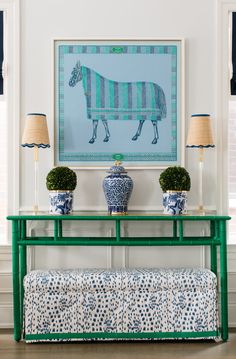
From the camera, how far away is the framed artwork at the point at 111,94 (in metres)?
4.73

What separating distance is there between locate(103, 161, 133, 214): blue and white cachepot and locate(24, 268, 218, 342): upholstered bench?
0.53 meters

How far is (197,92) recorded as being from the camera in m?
4.77

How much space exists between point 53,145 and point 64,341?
1.50 meters

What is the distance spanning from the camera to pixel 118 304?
4.21 m

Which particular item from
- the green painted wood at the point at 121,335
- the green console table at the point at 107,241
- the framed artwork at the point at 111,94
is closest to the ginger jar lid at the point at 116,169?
the framed artwork at the point at 111,94

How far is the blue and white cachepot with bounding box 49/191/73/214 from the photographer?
441 centimetres

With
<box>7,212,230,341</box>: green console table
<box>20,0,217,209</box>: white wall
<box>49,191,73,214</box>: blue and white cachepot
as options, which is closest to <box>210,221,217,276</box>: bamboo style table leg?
<box>7,212,230,341</box>: green console table

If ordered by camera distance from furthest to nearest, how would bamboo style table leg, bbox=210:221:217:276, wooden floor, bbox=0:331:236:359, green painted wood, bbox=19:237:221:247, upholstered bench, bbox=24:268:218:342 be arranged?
bamboo style table leg, bbox=210:221:217:276
green painted wood, bbox=19:237:221:247
upholstered bench, bbox=24:268:218:342
wooden floor, bbox=0:331:236:359

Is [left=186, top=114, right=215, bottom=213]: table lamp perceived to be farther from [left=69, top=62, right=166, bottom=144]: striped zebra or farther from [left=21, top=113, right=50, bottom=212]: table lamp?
[left=21, top=113, right=50, bottom=212]: table lamp

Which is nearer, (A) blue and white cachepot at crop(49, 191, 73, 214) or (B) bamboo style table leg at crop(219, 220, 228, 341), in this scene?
(B) bamboo style table leg at crop(219, 220, 228, 341)

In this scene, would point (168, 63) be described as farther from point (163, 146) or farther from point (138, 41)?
point (163, 146)

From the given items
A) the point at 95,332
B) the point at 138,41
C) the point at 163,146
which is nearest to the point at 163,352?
the point at 95,332

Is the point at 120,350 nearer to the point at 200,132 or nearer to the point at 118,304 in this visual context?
the point at 118,304

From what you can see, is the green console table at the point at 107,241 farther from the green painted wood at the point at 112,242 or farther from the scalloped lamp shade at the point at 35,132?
the scalloped lamp shade at the point at 35,132
